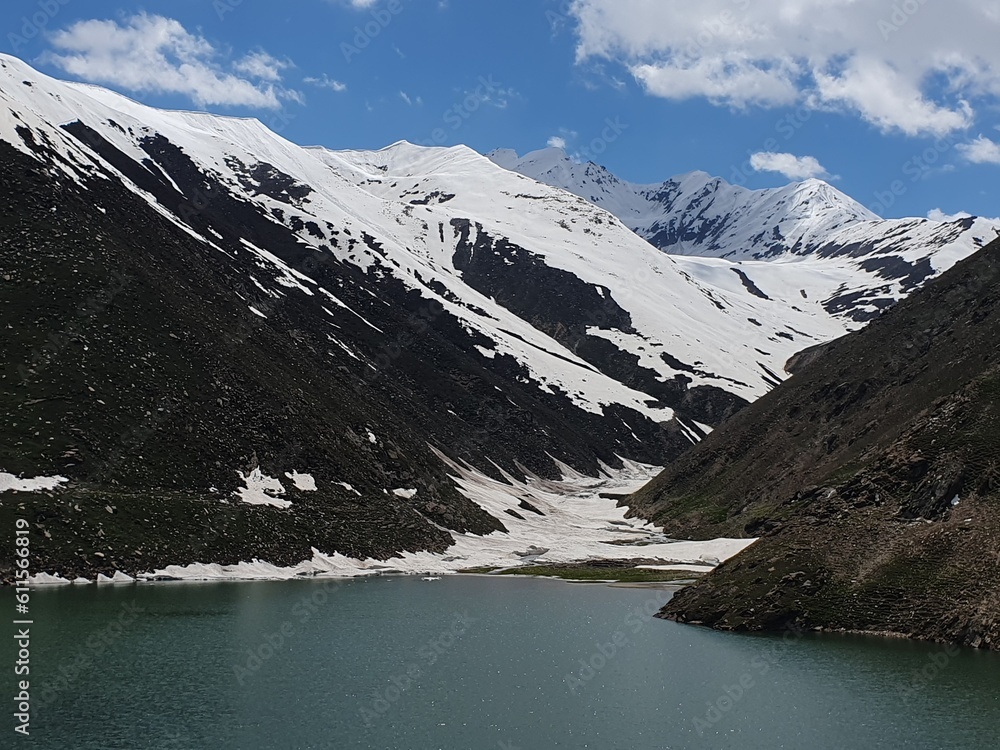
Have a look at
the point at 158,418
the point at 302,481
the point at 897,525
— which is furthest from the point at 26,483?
the point at 897,525

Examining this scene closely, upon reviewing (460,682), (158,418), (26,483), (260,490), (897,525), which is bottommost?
(460,682)

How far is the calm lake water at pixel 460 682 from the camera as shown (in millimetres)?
42125

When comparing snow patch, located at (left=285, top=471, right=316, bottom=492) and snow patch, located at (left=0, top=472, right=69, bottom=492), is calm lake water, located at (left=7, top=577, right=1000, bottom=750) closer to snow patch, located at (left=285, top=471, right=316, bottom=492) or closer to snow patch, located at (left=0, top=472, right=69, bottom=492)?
snow patch, located at (left=0, top=472, right=69, bottom=492)

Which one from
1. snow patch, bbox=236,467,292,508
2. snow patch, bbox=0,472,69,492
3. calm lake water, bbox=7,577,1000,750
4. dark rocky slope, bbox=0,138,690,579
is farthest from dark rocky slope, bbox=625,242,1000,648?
snow patch, bbox=0,472,69,492

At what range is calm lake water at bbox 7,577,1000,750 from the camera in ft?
138

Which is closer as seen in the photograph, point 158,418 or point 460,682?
point 460,682

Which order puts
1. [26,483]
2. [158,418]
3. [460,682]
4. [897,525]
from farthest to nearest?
[158,418], [26,483], [897,525], [460,682]

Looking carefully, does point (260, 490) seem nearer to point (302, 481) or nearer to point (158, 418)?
point (302, 481)

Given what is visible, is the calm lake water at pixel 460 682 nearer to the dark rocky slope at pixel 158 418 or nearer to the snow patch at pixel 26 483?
the snow patch at pixel 26 483

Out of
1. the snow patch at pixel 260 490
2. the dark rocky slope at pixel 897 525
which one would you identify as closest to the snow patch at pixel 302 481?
the snow patch at pixel 260 490

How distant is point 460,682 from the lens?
5247 centimetres

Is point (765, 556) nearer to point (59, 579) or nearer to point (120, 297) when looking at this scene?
point (59, 579)

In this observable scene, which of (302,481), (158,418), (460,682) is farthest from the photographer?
(302,481)

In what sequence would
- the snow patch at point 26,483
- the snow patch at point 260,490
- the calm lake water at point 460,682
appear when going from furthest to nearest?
the snow patch at point 260,490, the snow patch at point 26,483, the calm lake water at point 460,682
